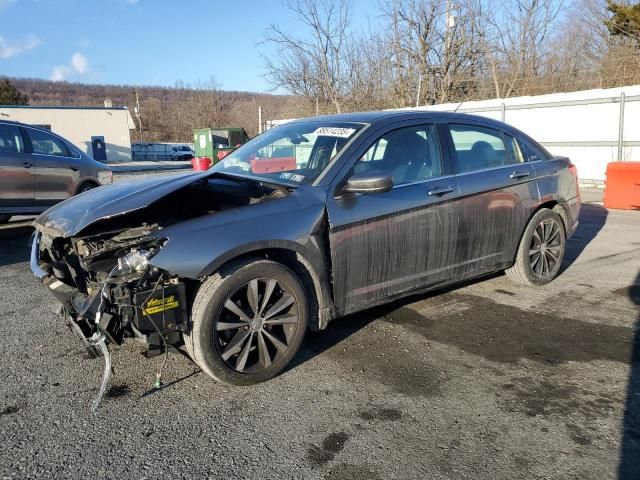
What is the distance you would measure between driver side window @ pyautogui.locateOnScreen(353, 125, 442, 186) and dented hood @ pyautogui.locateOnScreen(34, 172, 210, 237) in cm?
136

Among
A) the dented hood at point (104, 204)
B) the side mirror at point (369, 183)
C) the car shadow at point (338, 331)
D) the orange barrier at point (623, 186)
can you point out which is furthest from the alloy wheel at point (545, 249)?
the orange barrier at point (623, 186)

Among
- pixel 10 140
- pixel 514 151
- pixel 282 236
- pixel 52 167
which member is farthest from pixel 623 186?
pixel 10 140

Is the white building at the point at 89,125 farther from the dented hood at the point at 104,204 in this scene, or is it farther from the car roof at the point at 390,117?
the car roof at the point at 390,117

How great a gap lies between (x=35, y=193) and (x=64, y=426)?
6.62 metres

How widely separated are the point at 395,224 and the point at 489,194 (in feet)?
3.99

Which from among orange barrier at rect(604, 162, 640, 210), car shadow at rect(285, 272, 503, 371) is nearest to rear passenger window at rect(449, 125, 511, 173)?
car shadow at rect(285, 272, 503, 371)

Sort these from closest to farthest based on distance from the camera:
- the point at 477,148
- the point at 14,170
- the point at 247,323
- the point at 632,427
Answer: the point at 632,427
the point at 247,323
the point at 477,148
the point at 14,170

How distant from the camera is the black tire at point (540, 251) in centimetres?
510

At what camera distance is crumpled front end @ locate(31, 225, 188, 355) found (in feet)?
9.66

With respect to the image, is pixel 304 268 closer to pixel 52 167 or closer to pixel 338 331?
pixel 338 331

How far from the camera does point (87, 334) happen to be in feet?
10.7

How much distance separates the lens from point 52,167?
862cm

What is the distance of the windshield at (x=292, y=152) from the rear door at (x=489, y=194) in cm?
112

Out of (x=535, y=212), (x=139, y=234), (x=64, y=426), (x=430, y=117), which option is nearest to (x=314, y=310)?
(x=139, y=234)
